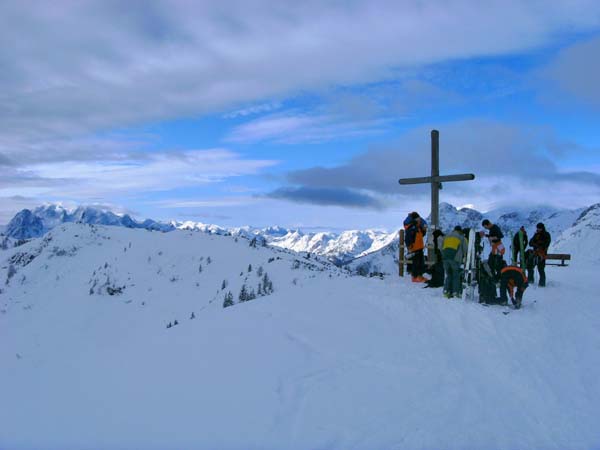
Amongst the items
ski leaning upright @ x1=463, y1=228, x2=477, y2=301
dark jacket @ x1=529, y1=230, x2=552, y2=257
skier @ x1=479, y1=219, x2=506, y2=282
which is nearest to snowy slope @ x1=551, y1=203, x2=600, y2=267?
dark jacket @ x1=529, y1=230, x2=552, y2=257

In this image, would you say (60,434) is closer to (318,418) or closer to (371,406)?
(318,418)

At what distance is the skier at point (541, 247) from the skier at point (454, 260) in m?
5.55

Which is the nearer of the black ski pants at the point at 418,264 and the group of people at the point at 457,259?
the group of people at the point at 457,259

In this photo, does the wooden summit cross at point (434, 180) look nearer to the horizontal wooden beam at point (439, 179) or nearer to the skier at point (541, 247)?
the horizontal wooden beam at point (439, 179)

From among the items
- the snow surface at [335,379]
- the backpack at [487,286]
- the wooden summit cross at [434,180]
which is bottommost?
the snow surface at [335,379]

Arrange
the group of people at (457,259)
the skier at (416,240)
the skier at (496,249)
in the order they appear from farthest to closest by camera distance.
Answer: the skier at (416,240) → the skier at (496,249) → the group of people at (457,259)

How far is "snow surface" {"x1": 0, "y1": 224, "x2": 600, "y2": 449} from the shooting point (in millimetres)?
5781

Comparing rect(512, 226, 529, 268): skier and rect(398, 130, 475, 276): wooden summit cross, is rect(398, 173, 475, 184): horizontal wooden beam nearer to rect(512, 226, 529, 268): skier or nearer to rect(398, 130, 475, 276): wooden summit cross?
rect(398, 130, 475, 276): wooden summit cross

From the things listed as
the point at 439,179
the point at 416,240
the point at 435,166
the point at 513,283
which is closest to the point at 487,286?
the point at 513,283

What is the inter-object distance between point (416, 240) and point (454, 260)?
2974mm

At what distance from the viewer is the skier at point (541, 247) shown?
54.3 ft

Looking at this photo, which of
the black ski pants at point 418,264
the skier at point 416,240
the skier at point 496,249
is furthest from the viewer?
the black ski pants at point 418,264

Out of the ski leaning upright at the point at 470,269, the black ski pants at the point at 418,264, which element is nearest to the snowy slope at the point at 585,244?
the black ski pants at the point at 418,264

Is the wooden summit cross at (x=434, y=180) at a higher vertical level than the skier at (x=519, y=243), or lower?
higher
